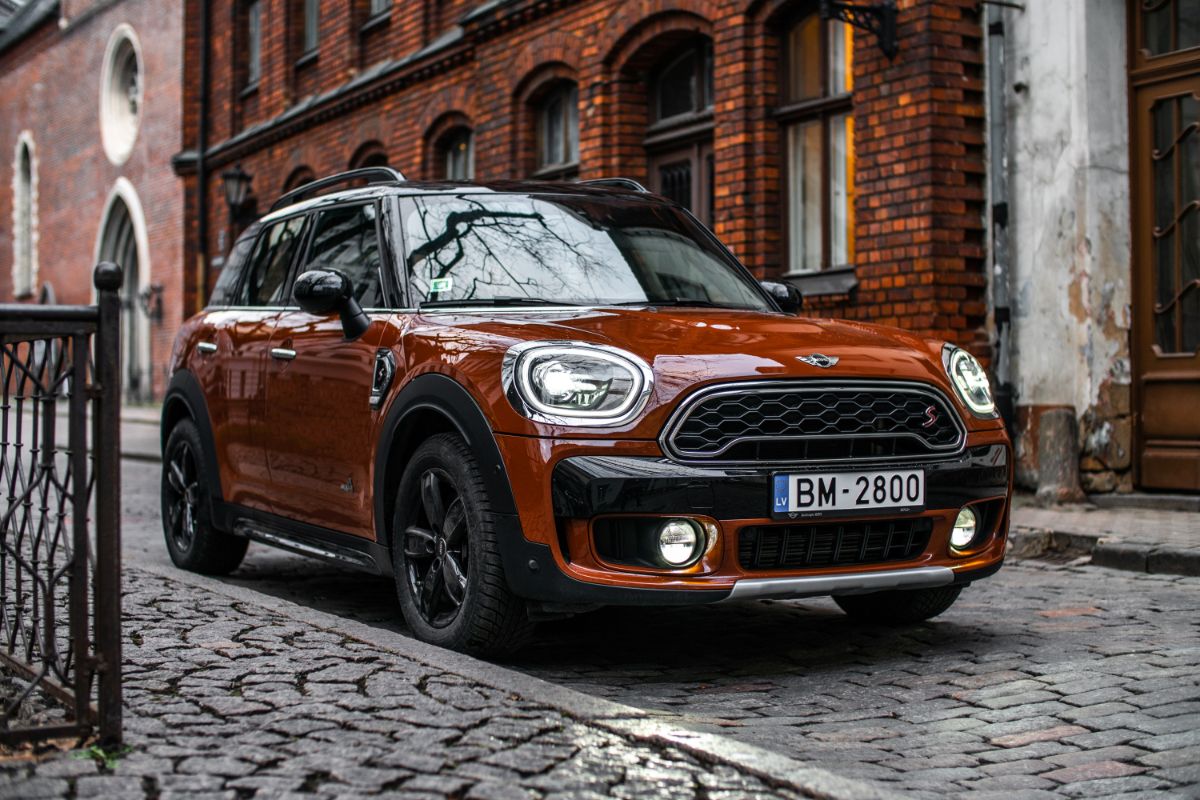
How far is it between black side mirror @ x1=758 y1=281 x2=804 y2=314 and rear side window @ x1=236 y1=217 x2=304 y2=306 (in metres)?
2.15

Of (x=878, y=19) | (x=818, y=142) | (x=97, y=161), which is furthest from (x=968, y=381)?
(x=97, y=161)

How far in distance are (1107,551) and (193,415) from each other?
4.69m

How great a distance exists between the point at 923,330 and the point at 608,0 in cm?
533

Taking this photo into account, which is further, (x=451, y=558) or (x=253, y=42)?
(x=253, y=42)

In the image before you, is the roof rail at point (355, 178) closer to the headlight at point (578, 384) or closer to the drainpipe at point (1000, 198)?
the headlight at point (578, 384)

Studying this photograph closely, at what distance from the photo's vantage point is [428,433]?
18.0 feet

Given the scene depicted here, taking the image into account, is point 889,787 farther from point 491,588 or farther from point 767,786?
point 491,588

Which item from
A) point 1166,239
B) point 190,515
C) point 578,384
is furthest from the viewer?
point 1166,239

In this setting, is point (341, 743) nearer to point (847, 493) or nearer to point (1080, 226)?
point (847, 493)

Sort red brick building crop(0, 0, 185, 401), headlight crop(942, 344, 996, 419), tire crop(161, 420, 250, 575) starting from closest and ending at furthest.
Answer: headlight crop(942, 344, 996, 419)
tire crop(161, 420, 250, 575)
red brick building crop(0, 0, 185, 401)

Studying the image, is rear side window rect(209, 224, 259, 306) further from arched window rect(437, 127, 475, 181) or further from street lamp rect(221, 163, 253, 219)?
street lamp rect(221, 163, 253, 219)

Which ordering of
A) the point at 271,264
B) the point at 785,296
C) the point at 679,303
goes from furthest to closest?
the point at 271,264 → the point at 785,296 → the point at 679,303

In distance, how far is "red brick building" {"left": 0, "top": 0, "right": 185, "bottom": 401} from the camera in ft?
95.0

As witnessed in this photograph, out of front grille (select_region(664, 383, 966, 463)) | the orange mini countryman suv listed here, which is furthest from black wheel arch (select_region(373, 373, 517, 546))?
front grille (select_region(664, 383, 966, 463))
